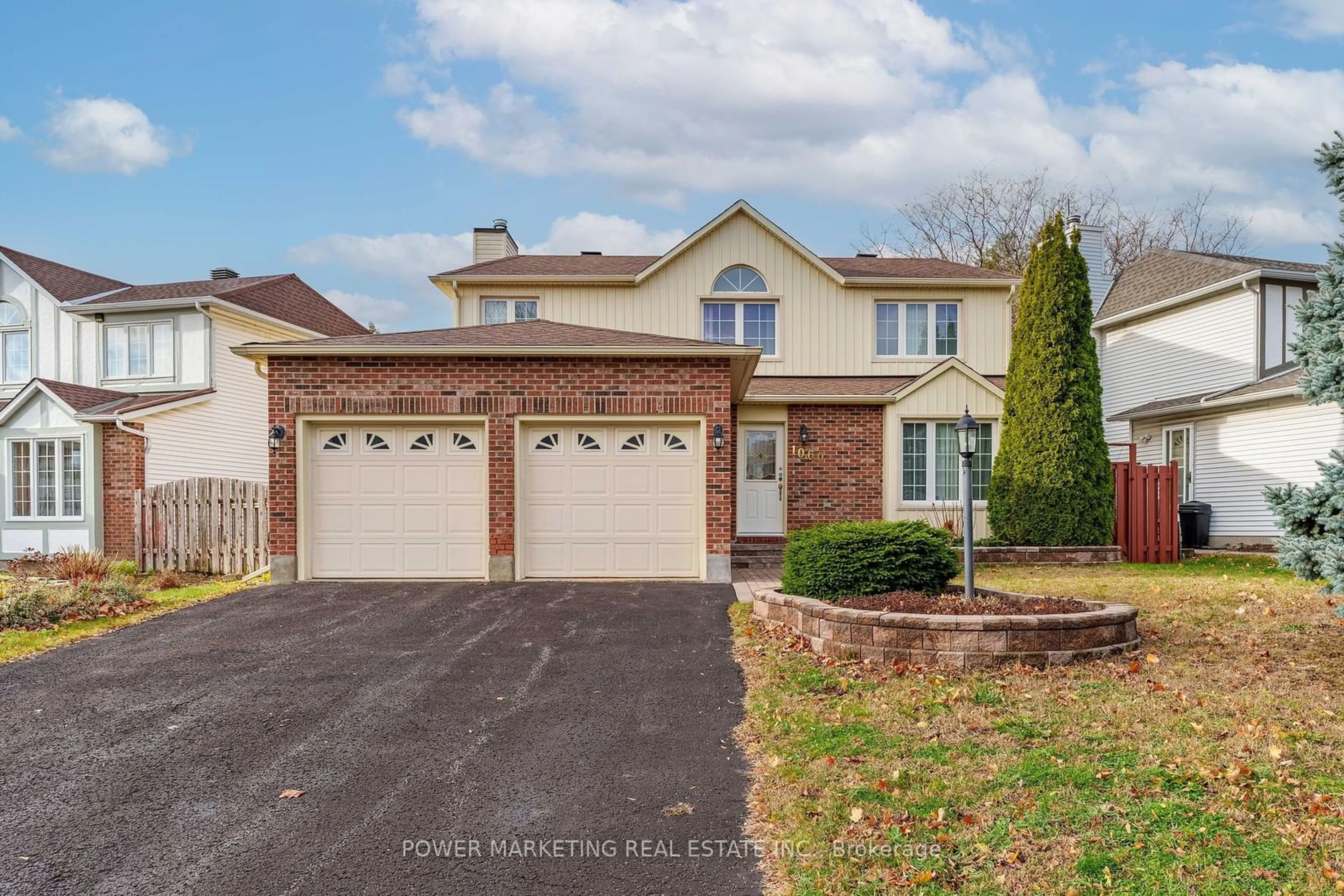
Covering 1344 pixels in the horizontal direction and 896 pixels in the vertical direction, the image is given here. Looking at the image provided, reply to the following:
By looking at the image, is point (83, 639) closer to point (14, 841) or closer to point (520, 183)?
point (14, 841)

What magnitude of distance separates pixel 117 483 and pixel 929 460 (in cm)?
1540

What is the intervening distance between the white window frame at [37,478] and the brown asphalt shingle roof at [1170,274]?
73.7 ft

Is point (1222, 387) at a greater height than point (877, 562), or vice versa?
point (1222, 387)

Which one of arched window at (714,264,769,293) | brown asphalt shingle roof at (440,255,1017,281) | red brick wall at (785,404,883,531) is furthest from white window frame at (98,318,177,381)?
red brick wall at (785,404,883,531)

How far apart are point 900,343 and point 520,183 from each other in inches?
365

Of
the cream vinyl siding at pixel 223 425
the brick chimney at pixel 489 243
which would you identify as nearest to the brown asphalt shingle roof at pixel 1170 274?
the brick chimney at pixel 489 243

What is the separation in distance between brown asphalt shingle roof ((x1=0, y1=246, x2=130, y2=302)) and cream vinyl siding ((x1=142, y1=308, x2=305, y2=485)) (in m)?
4.22

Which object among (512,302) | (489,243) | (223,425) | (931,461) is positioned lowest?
(931,461)

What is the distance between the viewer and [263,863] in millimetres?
3396

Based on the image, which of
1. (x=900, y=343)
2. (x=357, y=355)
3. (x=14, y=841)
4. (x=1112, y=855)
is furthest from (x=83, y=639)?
(x=900, y=343)

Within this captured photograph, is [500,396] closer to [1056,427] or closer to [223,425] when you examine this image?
[1056,427]

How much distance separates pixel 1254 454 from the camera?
1548 centimetres

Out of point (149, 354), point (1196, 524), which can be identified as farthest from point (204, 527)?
point (1196, 524)

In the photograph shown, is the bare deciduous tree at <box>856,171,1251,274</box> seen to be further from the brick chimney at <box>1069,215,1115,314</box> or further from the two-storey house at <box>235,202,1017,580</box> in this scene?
the two-storey house at <box>235,202,1017,580</box>
